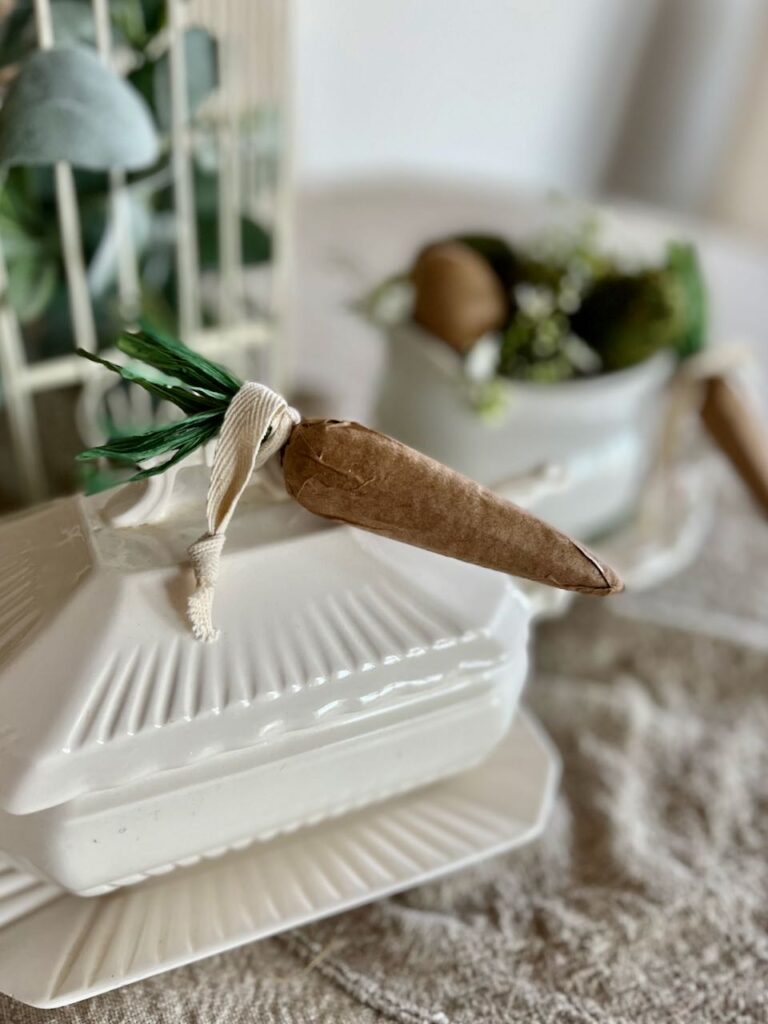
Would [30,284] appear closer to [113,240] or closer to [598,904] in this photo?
Result: [113,240]

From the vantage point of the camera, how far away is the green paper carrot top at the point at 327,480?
10.7 inches

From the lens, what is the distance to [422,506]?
0.94ft

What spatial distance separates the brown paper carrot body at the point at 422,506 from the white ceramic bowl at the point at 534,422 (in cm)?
19

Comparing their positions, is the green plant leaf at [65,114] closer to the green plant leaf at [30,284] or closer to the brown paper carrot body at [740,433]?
the green plant leaf at [30,284]

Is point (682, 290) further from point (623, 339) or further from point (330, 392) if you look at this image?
point (330, 392)

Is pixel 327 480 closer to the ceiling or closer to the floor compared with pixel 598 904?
closer to the ceiling

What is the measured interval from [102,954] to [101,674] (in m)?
0.10

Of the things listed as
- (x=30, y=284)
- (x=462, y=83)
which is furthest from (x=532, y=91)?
(x=30, y=284)

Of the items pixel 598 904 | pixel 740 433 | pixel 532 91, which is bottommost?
pixel 598 904

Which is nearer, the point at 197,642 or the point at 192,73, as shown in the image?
the point at 197,642

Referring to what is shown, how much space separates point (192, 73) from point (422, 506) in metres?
0.30

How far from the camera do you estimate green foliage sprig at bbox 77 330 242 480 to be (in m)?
0.28

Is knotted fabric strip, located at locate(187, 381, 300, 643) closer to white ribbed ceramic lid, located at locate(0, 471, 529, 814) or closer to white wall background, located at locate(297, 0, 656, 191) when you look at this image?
white ribbed ceramic lid, located at locate(0, 471, 529, 814)

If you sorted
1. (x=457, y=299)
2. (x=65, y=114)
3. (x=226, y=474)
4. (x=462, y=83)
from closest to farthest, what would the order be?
(x=226, y=474)
(x=65, y=114)
(x=457, y=299)
(x=462, y=83)
